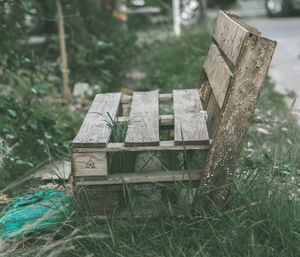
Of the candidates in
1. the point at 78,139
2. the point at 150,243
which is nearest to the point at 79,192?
the point at 78,139

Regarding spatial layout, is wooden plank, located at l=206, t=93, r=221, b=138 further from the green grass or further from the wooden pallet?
the green grass

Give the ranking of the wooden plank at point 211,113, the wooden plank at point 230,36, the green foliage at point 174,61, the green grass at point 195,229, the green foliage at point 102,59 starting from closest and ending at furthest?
the green grass at point 195,229, the wooden plank at point 230,36, the wooden plank at point 211,113, the green foliage at point 174,61, the green foliage at point 102,59

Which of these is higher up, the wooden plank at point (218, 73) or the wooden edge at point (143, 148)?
the wooden plank at point (218, 73)

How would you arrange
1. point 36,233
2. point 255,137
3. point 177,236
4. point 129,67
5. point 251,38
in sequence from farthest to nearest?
point 129,67 → point 255,137 → point 36,233 → point 177,236 → point 251,38

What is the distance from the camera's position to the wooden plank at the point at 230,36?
2.25 metres

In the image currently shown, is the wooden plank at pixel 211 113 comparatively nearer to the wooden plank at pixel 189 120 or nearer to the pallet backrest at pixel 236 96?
the wooden plank at pixel 189 120

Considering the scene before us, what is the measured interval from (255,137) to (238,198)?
1.55 meters

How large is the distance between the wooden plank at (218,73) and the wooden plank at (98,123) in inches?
23.0

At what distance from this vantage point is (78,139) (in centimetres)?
236

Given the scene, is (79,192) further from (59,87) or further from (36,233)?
(59,87)

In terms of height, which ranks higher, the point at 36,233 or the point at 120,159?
the point at 120,159

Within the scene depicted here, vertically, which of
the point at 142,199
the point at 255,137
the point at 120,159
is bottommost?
the point at 255,137

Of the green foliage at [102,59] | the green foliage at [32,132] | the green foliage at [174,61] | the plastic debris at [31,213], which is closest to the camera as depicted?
the plastic debris at [31,213]

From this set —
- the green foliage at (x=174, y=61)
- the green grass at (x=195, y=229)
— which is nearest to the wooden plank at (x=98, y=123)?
the green grass at (x=195, y=229)
